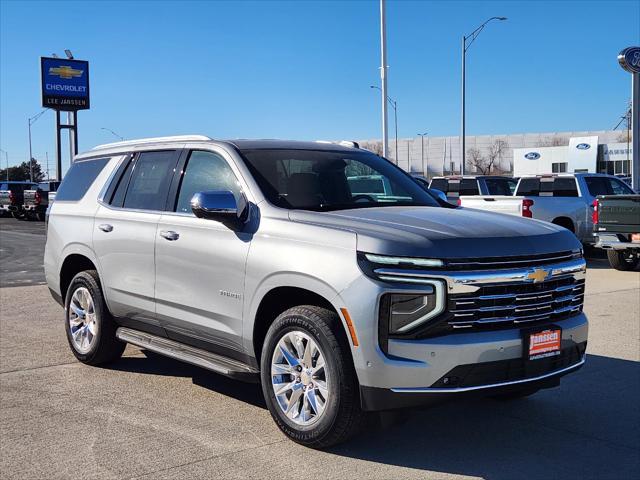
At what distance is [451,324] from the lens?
4164 mm

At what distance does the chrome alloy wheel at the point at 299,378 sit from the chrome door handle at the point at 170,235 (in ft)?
4.43

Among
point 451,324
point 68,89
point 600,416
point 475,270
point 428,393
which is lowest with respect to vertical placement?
point 600,416

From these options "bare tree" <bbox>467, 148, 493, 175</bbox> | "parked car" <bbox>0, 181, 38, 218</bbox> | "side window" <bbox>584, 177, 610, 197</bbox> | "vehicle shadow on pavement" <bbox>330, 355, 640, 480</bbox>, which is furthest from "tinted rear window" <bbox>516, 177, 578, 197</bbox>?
"bare tree" <bbox>467, 148, 493, 175</bbox>

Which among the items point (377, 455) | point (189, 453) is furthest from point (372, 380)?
point (189, 453)

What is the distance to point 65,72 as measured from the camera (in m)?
53.6

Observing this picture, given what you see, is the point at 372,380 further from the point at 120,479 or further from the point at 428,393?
the point at 120,479

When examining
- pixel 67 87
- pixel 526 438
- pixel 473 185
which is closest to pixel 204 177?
pixel 526 438

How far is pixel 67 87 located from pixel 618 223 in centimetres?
4729

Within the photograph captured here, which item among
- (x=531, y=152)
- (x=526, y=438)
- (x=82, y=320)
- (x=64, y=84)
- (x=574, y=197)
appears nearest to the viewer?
(x=526, y=438)

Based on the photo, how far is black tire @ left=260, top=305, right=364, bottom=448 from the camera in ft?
14.2

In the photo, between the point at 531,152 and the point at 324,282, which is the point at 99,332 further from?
the point at 531,152

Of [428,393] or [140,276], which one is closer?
[428,393]

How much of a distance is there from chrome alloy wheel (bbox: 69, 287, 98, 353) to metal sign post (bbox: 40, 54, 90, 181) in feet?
159

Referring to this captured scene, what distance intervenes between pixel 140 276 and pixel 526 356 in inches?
123
